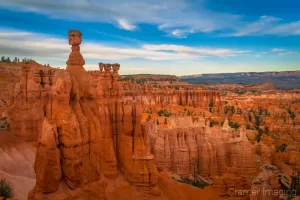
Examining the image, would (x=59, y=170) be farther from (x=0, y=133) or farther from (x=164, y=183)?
(x=0, y=133)

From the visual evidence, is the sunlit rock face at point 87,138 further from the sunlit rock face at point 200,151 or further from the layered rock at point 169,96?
the layered rock at point 169,96

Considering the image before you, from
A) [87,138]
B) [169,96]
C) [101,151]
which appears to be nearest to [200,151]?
[101,151]

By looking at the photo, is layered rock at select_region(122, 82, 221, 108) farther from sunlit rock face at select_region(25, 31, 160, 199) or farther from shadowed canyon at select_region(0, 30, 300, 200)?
sunlit rock face at select_region(25, 31, 160, 199)

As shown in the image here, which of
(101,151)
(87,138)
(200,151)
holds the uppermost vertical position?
(87,138)

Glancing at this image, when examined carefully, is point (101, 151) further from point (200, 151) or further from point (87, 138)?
point (200, 151)

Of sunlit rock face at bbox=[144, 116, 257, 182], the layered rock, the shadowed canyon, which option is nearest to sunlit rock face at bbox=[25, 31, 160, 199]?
the shadowed canyon

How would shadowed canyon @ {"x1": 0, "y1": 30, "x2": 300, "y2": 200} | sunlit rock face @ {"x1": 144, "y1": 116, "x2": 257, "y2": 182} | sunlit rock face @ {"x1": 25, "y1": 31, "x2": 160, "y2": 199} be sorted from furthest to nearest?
1. sunlit rock face @ {"x1": 144, "y1": 116, "x2": 257, "y2": 182}
2. shadowed canyon @ {"x1": 0, "y1": 30, "x2": 300, "y2": 200}
3. sunlit rock face @ {"x1": 25, "y1": 31, "x2": 160, "y2": 199}

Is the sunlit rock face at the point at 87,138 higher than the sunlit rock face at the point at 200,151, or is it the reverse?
the sunlit rock face at the point at 87,138

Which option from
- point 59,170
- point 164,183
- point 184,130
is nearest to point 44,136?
point 59,170

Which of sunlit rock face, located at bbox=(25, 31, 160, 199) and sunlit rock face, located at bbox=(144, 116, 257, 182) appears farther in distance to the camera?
sunlit rock face, located at bbox=(144, 116, 257, 182)

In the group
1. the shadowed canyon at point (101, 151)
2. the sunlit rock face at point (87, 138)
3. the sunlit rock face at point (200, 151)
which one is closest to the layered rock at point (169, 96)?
the sunlit rock face at point (200, 151)

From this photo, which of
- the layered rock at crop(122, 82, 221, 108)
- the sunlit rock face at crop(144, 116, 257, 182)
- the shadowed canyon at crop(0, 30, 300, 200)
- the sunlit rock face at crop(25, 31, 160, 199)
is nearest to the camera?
the sunlit rock face at crop(25, 31, 160, 199)

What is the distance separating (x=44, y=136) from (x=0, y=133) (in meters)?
14.9

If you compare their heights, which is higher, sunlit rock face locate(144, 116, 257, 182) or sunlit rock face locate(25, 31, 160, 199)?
sunlit rock face locate(25, 31, 160, 199)
